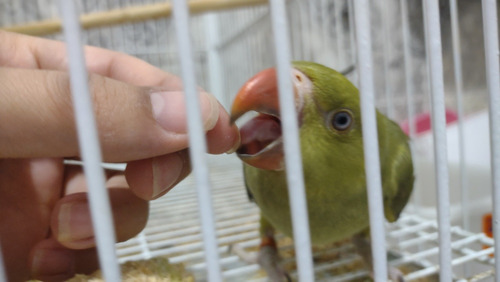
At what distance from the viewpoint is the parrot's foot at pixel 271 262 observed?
55 cm

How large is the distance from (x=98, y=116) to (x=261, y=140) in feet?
0.65

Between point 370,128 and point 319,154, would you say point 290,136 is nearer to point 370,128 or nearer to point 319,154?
point 370,128

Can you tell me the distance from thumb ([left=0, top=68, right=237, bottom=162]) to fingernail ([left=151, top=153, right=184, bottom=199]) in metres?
0.04

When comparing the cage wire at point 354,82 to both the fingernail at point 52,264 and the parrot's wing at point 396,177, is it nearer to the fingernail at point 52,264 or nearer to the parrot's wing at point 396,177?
the parrot's wing at point 396,177

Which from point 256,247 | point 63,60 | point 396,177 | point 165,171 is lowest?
point 256,247

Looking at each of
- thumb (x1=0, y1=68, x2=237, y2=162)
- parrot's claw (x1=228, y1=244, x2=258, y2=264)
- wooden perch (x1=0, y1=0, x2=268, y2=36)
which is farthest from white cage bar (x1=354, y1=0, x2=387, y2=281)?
wooden perch (x1=0, y1=0, x2=268, y2=36)

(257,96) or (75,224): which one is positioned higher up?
(257,96)

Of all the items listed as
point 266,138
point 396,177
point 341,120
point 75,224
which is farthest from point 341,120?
point 75,224

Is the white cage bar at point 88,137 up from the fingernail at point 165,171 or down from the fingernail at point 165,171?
up

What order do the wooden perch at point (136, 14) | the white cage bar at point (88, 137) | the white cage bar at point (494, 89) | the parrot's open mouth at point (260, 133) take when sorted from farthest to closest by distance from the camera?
the wooden perch at point (136, 14), the parrot's open mouth at point (260, 133), the white cage bar at point (494, 89), the white cage bar at point (88, 137)

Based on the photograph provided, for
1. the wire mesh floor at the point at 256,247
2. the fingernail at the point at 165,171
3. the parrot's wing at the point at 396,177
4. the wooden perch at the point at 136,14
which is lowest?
the wire mesh floor at the point at 256,247

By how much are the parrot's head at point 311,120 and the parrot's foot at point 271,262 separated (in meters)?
0.21

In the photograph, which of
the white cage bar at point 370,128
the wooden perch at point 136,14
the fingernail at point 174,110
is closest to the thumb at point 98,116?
the fingernail at point 174,110

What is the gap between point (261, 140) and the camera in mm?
409
